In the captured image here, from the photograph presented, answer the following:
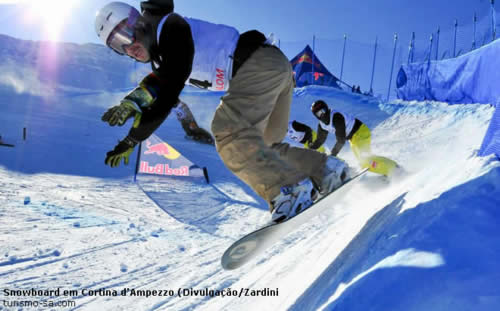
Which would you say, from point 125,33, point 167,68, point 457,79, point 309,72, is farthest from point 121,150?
point 309,72

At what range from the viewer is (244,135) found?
2.01 meters

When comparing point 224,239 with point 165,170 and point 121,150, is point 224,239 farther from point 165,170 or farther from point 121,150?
point 165,170

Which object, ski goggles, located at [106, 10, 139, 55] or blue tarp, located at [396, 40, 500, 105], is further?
blue tarp, located at [396, 40, 500, 105]

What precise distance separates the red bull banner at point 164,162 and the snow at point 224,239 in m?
0.42

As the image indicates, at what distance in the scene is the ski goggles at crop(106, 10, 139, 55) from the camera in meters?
2.10

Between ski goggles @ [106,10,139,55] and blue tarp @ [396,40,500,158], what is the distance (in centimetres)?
730

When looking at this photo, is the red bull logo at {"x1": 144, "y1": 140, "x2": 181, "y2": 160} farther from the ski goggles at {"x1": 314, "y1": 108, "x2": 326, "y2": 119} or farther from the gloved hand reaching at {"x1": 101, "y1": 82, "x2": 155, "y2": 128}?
the gloved hand reaching at {"x1": 101, "y1": 82, "x2": 155, "y2": 128}

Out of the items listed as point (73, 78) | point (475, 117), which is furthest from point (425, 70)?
point (73, 78)

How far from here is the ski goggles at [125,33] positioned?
210 cm

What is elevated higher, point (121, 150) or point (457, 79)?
point (457, 79)

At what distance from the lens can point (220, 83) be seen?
220 cm

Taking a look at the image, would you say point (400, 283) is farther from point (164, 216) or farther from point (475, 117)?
point (475, 117)

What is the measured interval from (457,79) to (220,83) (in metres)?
13.2

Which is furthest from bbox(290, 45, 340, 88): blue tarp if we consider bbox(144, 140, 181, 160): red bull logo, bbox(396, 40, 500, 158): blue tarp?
bbox(144, 140, 181, 160): red bull logo
